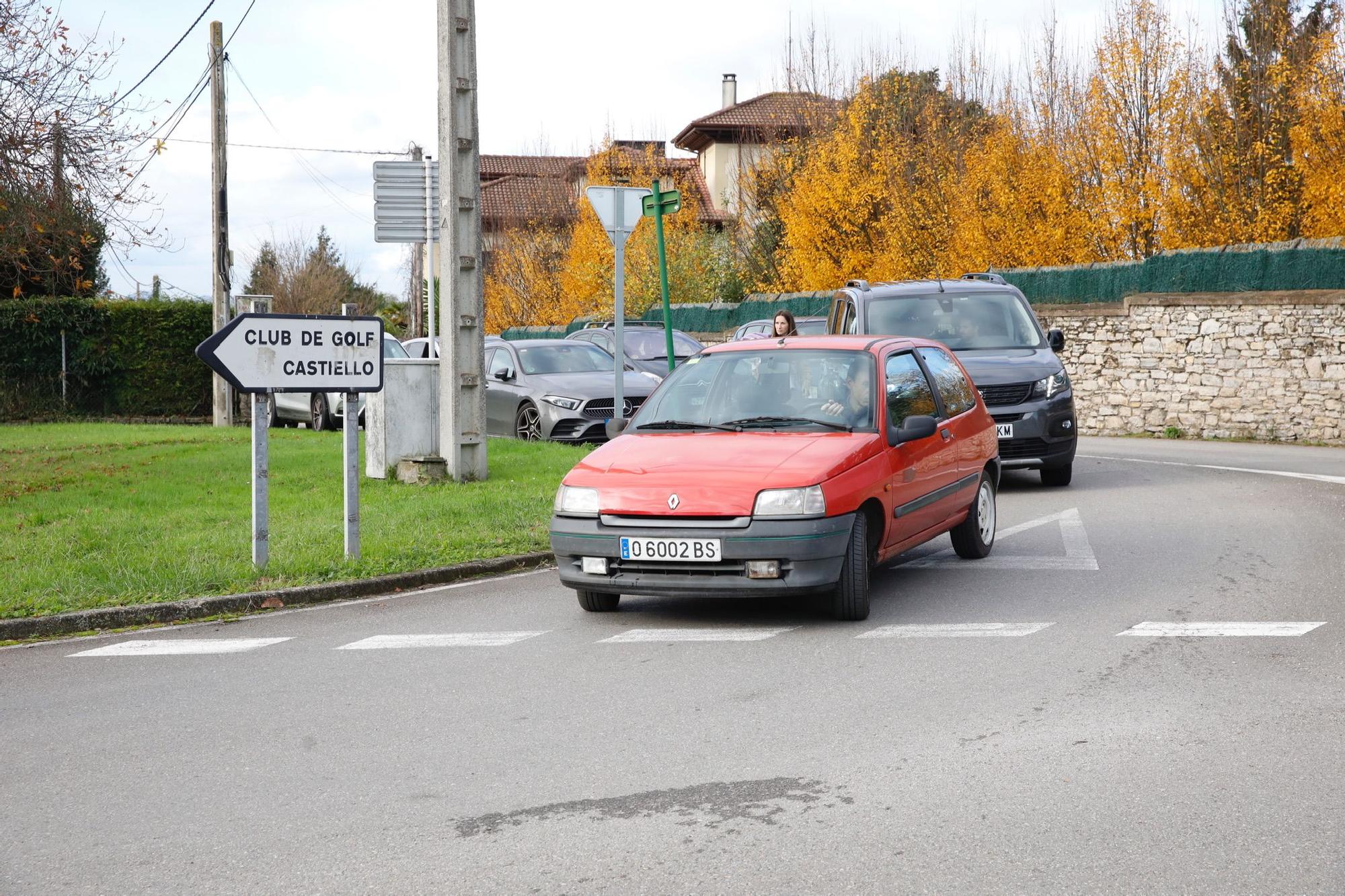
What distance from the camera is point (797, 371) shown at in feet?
28.7

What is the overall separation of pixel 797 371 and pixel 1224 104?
24.0 metres

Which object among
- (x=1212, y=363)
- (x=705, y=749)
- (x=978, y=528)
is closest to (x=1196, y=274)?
(x=1212, y=363)

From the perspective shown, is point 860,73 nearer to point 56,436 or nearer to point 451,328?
point 56,436

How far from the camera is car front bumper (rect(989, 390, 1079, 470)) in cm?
1398

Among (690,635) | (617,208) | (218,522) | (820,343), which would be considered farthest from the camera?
(617,208)

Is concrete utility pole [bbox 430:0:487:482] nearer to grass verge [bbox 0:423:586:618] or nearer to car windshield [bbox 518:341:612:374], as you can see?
grass verge [bbox 0:423:586:618]

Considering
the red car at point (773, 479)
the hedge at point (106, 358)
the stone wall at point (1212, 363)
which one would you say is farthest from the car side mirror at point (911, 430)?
the hedge at point (106, 358)

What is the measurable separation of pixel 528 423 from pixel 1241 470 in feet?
30.0

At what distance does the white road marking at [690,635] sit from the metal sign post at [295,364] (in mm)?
2699

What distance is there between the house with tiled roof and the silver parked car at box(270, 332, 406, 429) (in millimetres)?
23595

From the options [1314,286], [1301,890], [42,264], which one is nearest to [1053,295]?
[1314,286]

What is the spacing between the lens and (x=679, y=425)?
27.8 ft

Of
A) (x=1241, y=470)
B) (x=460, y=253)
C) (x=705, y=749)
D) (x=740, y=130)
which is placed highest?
(x=740, y=130)

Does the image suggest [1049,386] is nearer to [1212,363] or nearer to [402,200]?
[402,200]
